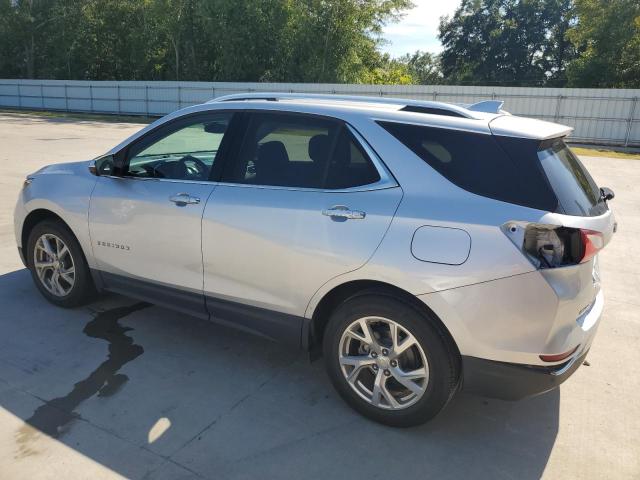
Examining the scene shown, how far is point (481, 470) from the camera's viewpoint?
9.15 feet

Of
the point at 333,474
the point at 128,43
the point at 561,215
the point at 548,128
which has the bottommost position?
the point at 333,474

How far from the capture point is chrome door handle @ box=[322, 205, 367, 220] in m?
2.99

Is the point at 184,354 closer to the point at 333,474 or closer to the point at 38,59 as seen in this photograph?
the point at 333,474

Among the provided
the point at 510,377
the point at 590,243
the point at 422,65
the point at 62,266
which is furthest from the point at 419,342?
the point at 422,65

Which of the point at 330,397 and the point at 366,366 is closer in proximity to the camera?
the point at 366,366

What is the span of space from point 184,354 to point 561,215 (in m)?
2.64

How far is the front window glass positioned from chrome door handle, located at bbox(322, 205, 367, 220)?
103 cm

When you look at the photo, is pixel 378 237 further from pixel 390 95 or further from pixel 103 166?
pixel 390 95

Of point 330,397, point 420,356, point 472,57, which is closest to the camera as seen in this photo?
point 420,356

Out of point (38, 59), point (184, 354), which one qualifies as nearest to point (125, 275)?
point (184, 354)

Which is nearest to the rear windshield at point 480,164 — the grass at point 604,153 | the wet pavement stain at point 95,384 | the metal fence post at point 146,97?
the wet pavement stain at point 95,384

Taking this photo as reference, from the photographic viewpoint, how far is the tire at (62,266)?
4.36 m

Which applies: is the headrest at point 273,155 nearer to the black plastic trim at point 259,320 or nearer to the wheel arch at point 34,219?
the black plastic trim at point 259,320

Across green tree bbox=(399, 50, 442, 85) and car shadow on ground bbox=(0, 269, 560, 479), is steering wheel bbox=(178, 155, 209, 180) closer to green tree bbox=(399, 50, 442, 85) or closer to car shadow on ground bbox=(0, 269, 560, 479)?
car shadow on ground bbox=(0, 269, 560, 479)
